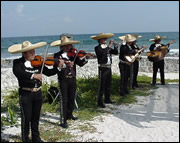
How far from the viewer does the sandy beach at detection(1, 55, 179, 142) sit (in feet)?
15.4

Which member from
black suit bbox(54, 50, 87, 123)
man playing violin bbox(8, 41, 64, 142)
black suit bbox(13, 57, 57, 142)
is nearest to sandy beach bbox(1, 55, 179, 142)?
black suit bbox(54, 50, 87, 123)

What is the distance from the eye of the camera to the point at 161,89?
8.68 meters

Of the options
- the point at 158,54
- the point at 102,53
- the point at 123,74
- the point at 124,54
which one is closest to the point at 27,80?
the point at 102,53

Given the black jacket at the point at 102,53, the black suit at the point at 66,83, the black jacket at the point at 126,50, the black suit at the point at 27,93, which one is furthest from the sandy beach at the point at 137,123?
the black jacket at the point at 126,50

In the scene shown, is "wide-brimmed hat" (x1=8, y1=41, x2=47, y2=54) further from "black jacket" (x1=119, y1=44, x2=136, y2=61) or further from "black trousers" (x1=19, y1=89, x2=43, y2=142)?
"black jacket" (x1=119, y1=44, x2=136, y2=61)

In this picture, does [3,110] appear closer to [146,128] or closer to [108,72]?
[108,72]

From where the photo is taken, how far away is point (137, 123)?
544 centimetres

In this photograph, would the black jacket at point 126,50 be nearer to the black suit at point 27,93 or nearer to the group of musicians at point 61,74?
the group of musicians at point 61,74

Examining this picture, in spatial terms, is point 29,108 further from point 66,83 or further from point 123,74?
point 123,74

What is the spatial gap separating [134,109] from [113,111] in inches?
23.0

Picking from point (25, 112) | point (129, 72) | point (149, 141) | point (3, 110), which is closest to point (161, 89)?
point (129, 72)

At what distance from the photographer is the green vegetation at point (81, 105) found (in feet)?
16.4

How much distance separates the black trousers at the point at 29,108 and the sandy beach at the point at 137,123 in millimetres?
651

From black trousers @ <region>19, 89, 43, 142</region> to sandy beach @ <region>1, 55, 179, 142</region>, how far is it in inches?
25.6
